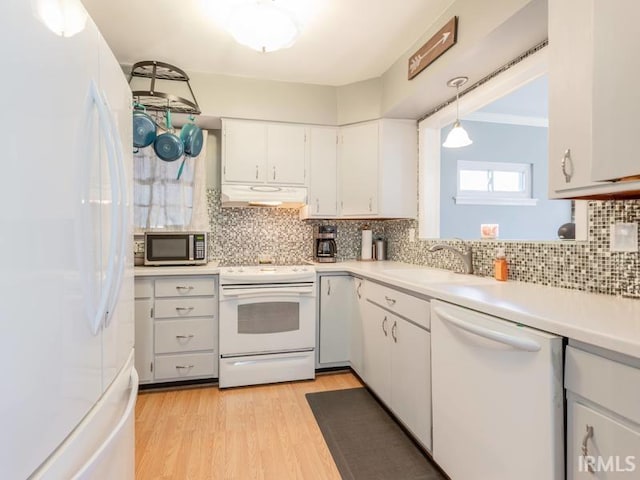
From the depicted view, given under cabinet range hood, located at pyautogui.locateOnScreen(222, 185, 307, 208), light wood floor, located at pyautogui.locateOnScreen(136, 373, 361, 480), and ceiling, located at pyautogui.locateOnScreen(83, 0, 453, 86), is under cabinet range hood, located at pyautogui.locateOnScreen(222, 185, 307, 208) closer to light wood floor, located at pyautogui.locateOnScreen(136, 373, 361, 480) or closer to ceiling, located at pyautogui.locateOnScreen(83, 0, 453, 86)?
ceiling, located at pyautogui.locateOnScreen(83, 0, 453, 86)

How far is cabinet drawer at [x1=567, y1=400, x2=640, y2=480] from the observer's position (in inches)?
31.9

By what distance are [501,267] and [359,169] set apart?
152 centimetres

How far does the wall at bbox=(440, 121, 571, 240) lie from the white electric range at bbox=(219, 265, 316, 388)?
66.2 inches

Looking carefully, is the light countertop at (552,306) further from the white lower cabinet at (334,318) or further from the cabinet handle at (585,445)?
the white lower cabinet at (334,318)

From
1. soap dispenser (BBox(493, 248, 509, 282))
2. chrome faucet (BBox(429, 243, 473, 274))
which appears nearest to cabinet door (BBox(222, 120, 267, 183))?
chrome faucet (BBox(429, 243, 473, 274))

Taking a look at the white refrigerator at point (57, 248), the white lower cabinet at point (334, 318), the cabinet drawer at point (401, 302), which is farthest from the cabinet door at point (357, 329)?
the white refrigerator at point (57, 248)

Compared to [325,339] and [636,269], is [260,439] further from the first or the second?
[636,269]

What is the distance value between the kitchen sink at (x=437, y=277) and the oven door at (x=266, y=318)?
77cm

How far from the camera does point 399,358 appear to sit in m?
1.95

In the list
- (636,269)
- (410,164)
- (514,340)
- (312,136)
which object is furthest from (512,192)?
(514,340)

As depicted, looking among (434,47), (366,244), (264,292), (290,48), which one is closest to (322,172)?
(366,244)

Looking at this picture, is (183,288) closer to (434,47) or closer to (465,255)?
(465,255)

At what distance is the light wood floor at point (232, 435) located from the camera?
165 centimetres

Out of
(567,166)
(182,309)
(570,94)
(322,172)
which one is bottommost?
(182,309)
